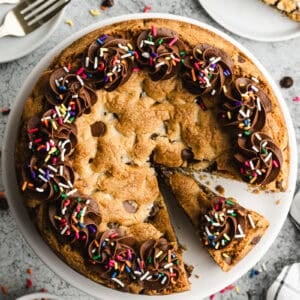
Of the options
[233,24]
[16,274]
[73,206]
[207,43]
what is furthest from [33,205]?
[233,24]

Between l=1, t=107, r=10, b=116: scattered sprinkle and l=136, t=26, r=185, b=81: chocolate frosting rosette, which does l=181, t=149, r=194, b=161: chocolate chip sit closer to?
l=136, t=26, r=185, b=81: chocolate frosting rosette

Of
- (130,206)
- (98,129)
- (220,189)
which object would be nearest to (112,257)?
(130,206)

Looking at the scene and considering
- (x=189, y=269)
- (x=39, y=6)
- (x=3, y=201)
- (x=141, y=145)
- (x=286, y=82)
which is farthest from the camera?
(x=286, y=82)

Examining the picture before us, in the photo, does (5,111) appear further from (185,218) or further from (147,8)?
(185,218)

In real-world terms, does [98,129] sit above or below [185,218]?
above

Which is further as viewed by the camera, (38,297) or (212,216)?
(38,297)

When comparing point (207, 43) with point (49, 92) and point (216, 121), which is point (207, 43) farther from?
point (49, 92)

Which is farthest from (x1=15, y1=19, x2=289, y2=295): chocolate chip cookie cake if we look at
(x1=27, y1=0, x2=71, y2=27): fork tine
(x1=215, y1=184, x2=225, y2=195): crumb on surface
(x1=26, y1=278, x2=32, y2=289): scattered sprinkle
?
(x1=26, y1=278, x2=32, y2=289): scattered sprinkle
